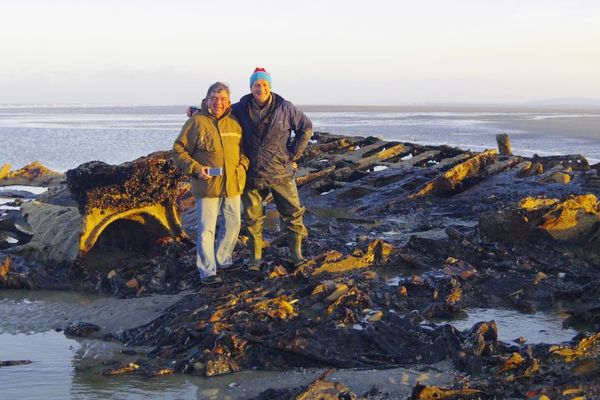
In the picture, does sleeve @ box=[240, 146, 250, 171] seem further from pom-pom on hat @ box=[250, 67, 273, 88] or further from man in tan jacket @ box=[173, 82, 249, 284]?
pom-pom on hat @ box=[250, 67, 273, 88]

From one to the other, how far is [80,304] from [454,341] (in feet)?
12.0

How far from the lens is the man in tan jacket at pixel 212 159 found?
695 cm

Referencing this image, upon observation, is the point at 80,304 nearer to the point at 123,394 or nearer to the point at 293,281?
the point at 293,281

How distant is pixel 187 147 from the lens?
7012mm

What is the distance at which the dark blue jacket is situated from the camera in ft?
23.2

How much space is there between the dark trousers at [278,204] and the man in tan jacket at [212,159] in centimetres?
16

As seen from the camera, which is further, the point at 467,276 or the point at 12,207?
the point at 12,207

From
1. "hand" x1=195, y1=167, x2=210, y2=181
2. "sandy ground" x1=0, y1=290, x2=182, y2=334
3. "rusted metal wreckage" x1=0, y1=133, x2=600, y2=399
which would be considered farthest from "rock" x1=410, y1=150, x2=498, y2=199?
"sandy ground" x1=0, y1=290, x2=182, y2=334

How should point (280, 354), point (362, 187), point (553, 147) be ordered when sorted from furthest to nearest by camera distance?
point (553, 147) < point (362, 187) < point (280, 354)

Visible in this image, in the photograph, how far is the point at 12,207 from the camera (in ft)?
47.2

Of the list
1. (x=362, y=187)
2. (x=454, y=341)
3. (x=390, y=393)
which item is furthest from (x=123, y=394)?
(x=362, y=187)

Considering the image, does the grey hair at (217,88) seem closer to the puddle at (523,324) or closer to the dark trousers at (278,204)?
the dark trousers at (278,204)

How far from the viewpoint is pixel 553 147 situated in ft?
99.1

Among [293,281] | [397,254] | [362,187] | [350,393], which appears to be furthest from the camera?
[362,187]
